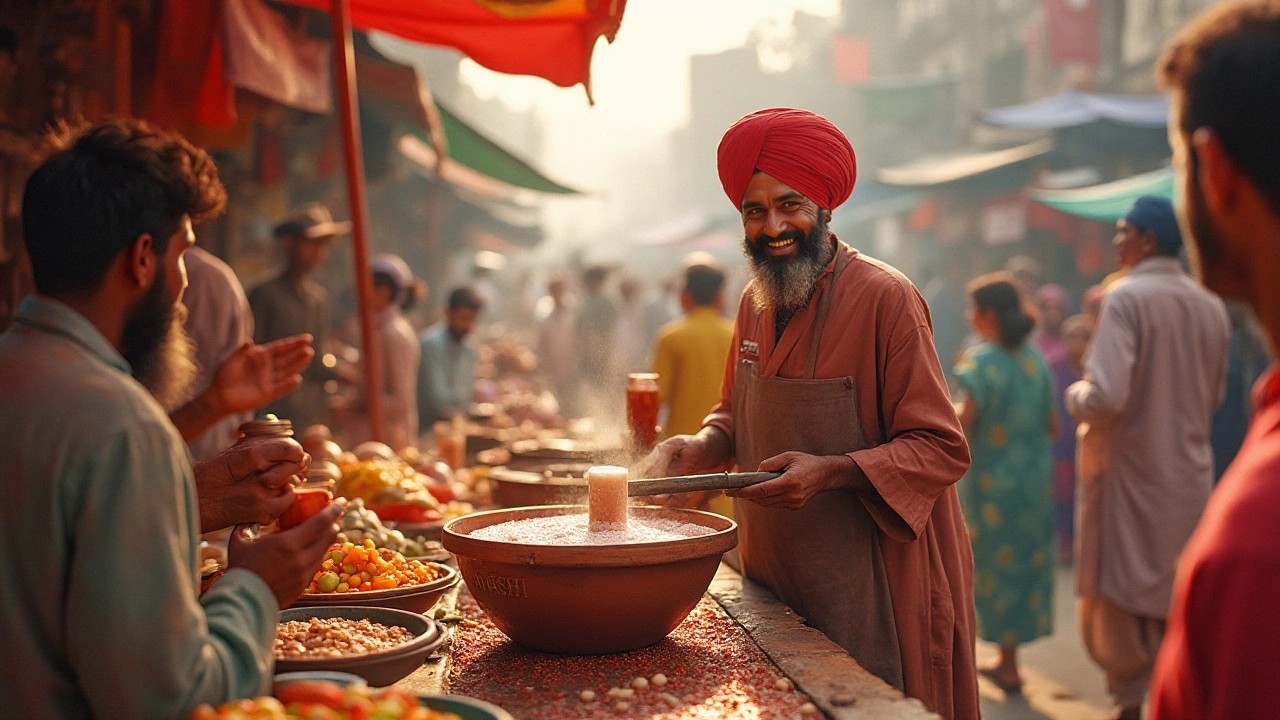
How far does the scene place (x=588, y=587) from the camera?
95.3 inches

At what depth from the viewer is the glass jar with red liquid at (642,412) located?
4102 millimetres

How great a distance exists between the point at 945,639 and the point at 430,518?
193 cm

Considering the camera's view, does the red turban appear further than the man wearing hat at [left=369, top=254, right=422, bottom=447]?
No

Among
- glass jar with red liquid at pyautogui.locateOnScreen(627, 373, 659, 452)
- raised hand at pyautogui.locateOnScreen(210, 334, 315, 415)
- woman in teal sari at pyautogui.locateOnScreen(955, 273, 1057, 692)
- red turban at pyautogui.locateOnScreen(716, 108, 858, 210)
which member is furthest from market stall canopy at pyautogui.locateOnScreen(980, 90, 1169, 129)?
raised hand at pyautogui.locateOnScreen(210, 334, 315, 415)

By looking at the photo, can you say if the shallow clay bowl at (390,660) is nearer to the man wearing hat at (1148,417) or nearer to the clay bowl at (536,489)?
the clay bowl at (536,489)

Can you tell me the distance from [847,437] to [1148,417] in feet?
10.3

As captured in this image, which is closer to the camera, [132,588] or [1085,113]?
[132,588]

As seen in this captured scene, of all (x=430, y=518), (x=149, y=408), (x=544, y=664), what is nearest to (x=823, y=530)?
(x=544, y=664)

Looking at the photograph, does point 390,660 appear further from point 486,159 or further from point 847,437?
point 486,159

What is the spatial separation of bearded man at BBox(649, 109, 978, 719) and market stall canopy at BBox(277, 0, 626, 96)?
60.5 inches

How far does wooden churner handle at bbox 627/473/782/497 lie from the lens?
268 cm

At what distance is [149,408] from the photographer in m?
1.66

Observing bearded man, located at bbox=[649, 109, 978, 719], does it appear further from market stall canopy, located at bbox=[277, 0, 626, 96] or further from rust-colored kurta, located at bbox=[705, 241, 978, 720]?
market stall canopy, located at bbox=[277, 0, 626, 96]

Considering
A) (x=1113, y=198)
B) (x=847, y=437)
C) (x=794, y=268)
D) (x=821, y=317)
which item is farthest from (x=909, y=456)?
(x=1113, y=198)
